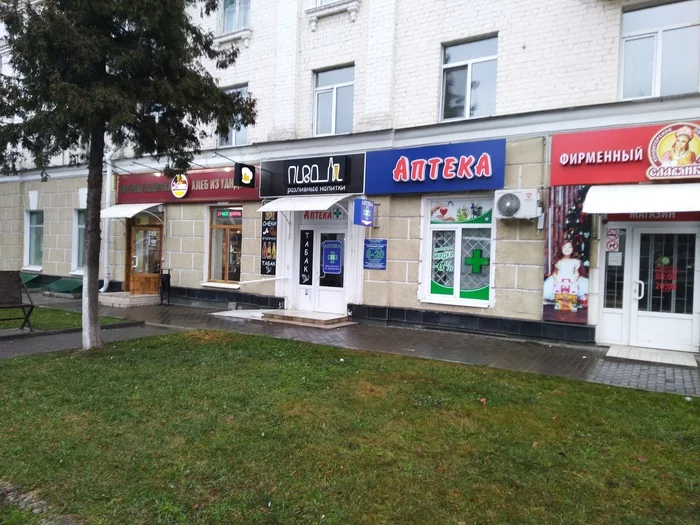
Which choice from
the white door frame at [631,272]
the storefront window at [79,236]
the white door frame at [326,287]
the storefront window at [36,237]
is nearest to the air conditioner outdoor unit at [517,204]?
the white door frame at [631,272]

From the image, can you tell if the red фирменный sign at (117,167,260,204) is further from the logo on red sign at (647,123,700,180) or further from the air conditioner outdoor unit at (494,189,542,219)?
the logo on red sign at (647,123,700,180)

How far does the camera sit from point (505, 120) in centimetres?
977

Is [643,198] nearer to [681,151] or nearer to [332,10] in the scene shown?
[681,151]

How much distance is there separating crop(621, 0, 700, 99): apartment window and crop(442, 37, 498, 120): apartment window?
7.88 feet

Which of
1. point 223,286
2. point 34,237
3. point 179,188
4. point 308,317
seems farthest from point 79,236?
point 308,317

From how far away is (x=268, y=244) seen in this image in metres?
13.2

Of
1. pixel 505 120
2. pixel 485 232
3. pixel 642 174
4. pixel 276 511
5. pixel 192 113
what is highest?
pixel 505 120

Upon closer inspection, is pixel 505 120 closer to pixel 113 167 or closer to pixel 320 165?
pixel 320 165

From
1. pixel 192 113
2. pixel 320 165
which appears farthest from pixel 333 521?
pixel 320 165

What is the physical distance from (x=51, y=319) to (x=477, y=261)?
906cm

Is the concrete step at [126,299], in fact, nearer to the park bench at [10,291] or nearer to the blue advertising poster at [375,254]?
the park bench at [10,291]

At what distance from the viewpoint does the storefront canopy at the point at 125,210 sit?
14593mm

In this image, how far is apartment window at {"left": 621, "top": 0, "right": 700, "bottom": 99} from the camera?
846 cm

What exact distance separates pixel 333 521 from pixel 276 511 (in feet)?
1.25
